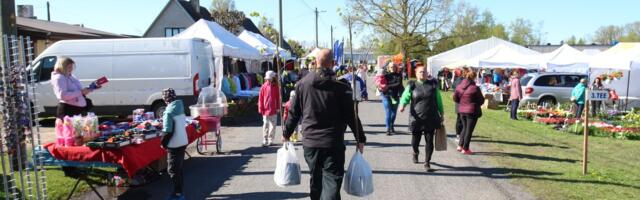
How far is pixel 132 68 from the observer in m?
13.5

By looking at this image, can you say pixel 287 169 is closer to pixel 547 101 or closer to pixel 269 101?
pixel 269 101

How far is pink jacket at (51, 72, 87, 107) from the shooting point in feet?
24.2

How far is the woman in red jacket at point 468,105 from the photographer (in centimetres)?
923

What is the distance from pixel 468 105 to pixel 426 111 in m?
1.59

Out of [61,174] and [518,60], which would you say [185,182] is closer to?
[61,174]

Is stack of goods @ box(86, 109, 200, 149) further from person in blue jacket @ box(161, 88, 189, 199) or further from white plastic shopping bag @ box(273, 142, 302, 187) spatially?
white plastic shopping bag @ box(273, 142, 302, 187)

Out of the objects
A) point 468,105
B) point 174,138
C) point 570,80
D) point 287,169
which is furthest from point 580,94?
point 174,138

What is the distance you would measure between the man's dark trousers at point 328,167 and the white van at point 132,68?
9.05 metres

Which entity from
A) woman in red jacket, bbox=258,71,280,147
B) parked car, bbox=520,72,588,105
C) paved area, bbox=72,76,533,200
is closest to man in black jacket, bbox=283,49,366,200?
paved area, bbox=72,76,533,200

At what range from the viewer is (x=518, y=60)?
2517cm

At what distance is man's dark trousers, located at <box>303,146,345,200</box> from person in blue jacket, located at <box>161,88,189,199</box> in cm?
181

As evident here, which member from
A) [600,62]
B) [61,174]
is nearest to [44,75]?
[61,174]

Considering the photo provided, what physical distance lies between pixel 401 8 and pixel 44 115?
38775 mm

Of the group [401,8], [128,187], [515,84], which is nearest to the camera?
[128,187]
